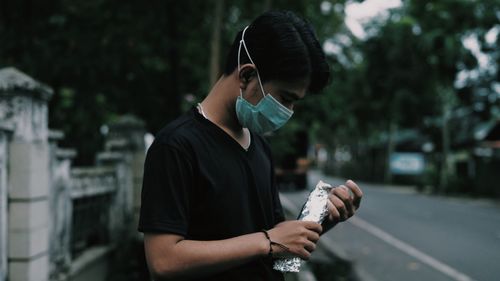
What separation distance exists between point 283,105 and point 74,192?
3.89 meters

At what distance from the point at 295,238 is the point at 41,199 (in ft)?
10.3

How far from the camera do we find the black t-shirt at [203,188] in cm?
149

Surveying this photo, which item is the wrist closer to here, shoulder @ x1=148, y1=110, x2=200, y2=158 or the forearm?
the forearm

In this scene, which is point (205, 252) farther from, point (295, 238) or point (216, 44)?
point (216, 44)

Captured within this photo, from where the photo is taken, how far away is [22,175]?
394 centimetres

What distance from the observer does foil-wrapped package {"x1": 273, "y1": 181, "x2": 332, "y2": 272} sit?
1.62 metres

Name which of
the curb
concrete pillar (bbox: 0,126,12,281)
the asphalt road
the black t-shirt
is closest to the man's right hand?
the black t-shirt

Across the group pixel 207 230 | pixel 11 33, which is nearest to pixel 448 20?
pixel 207 230

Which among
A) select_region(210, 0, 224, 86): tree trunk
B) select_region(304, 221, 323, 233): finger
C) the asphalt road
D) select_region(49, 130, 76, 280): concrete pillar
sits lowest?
the asphalt road

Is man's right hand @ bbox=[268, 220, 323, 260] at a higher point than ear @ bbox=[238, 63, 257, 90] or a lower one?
lower

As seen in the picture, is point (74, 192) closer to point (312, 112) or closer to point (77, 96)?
point (77, 96)

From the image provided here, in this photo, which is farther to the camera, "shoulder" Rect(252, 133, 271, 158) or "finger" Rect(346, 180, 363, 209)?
"shoulder" Rect(252, 133, 271, 158)

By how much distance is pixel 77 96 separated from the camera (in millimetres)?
8734

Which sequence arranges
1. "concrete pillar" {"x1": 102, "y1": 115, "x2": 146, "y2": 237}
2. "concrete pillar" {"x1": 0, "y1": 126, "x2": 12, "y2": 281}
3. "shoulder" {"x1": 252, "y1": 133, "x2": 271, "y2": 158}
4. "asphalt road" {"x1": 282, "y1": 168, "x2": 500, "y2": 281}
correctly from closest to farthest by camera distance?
1. "shoulder" {"x1": 252, "y1": 133, "x2": 271, "y2": 158}
2. "concrete pillar" {"x1": 0, "y1": 126, "x2": 12, "y2": 281}
3. "concrete pillar" {"x1": 102, "y1": 115, "x2": 146, "y2": 237}
4. "asphalt road" {"x1": 282, "y1": 168, "x2": 500, "y2": 281}
